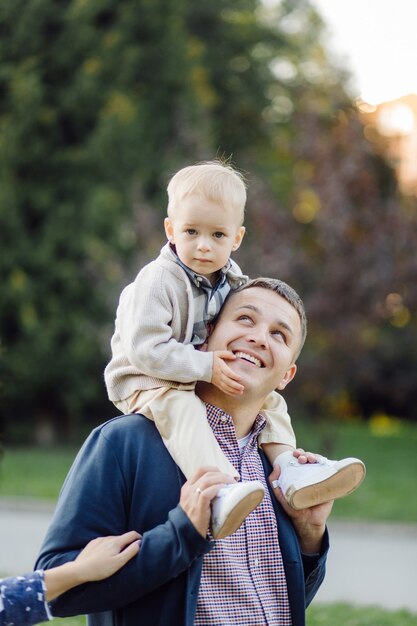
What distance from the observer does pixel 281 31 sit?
87.9 feet

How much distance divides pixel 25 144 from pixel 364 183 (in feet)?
20.9

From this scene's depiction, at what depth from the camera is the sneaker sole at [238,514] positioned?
248cm

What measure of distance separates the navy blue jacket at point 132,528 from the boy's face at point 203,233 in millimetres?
525

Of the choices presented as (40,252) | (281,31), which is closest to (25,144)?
(40,252)

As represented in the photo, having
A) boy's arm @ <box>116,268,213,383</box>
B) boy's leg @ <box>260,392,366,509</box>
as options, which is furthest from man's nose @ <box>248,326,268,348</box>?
boy's leg @ <box>260,392,366,509</box>

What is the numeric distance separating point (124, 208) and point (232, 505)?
17.0 metres

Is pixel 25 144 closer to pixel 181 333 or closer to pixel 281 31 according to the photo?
pixel 281 31

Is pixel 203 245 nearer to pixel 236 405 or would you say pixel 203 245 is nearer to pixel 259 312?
pixel 259 312

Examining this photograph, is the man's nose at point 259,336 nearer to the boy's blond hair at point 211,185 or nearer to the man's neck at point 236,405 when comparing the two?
the man's neck at point 236,405

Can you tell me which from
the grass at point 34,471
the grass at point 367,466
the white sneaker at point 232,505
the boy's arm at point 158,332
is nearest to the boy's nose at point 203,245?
the boy's arm at point 158,332

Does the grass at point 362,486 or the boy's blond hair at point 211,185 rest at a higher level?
the grass at point 362,486

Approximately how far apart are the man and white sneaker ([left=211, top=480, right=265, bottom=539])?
0.08ft

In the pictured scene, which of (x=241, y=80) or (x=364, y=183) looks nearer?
(x=364, y=183)

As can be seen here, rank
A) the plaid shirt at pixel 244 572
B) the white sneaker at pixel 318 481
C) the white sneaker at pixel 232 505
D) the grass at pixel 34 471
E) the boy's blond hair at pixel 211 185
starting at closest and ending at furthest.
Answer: the white sneaker at pixel 232 505, the plaid shirt at pixel 244 572, the white sneaker at pixel 318 481, the boy's blond hair at pixel 211 185, the grass at pixel 34 471
